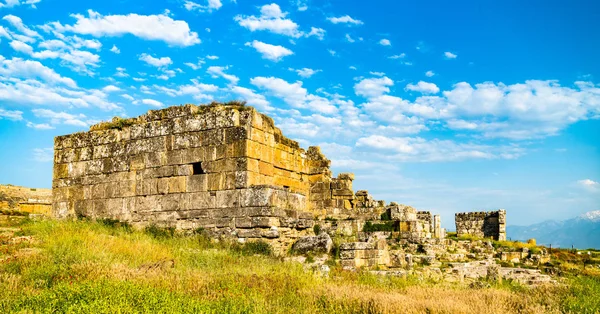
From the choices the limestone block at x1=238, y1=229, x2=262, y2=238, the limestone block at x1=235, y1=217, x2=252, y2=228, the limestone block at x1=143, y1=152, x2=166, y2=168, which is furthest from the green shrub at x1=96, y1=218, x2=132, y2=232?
the limestone block at x1=238, y1=229, x2=262, y2=238

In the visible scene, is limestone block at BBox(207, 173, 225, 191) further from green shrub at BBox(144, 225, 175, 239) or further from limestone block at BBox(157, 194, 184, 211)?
green shrub at BBox(144, 225, 175, 239)

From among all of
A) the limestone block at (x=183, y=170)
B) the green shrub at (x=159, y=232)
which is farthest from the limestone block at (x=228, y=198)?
the green shrub at (x=159, y=232)

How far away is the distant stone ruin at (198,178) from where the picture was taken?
1247 cm

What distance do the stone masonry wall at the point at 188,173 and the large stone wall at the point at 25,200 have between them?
73.7 inches

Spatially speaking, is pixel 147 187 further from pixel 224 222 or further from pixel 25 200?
pixel 25 200

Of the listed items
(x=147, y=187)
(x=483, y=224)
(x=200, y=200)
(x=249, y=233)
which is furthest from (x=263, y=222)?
(x=483, y=224)

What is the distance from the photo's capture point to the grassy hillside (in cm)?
630

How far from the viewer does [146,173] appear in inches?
554

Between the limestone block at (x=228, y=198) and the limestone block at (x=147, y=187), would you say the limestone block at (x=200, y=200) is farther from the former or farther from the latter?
the limestone block at (x=147, y=187)

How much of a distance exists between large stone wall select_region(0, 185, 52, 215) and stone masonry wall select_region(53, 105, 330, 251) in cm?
187

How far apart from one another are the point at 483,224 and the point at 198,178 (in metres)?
20.1

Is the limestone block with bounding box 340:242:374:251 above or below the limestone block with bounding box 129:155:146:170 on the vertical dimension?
below

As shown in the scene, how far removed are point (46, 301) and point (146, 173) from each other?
8.18 m

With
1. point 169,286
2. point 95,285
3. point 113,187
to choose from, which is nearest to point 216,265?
point 169,286
